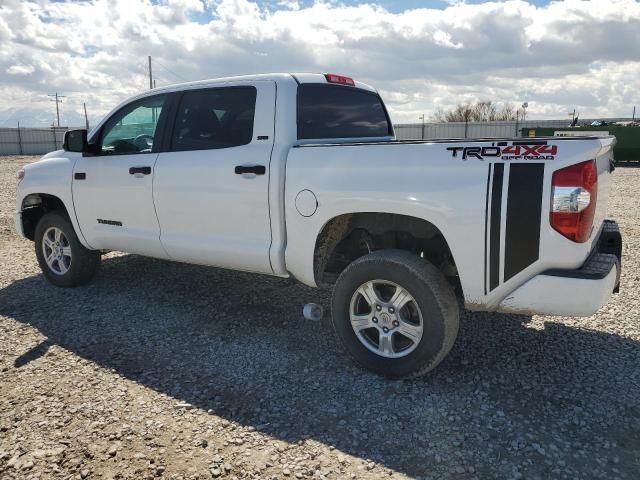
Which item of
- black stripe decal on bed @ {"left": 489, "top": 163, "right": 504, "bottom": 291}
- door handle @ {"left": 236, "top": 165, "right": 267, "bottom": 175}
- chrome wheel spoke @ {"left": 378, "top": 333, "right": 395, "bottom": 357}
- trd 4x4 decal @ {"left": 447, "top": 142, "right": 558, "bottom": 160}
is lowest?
chrome wheel spoke @ {"left": 378, "top": 333, "right": 395, "bottom": 357}

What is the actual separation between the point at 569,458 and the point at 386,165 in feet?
6.18

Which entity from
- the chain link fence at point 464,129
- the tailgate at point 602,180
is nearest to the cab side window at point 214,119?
the tailgate at point 602,180

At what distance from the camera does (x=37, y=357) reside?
3.97m

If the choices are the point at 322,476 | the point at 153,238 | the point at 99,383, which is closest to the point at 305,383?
the point at 322,476

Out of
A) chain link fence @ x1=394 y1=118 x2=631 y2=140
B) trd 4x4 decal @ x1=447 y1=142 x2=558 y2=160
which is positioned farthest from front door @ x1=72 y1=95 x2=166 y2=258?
chain link fence @ x1=394 y1=118 x2=631 y2=140

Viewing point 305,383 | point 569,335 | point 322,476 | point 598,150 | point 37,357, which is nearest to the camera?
point 322,476

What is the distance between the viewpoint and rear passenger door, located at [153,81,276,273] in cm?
393

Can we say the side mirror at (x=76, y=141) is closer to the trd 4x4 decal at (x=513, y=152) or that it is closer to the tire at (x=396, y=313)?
the tire at (x=396, y=313)

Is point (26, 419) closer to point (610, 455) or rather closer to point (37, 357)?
point (37, 357)

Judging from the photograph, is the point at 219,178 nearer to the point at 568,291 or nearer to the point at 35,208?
the point at 568,291

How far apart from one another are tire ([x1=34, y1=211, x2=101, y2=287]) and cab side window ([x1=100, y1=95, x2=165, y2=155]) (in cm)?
102

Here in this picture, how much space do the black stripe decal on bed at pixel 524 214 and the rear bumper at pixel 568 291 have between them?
136mm

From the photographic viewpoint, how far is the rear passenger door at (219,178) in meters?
3.93

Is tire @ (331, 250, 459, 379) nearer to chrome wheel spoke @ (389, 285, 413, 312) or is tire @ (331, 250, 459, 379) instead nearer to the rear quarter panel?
chrome wheel spoke @ (389, 285, 413, 312)
